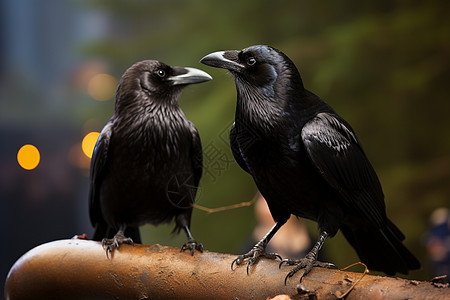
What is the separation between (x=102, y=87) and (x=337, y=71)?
1.13 m

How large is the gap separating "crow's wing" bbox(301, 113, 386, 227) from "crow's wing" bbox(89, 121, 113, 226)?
65cm

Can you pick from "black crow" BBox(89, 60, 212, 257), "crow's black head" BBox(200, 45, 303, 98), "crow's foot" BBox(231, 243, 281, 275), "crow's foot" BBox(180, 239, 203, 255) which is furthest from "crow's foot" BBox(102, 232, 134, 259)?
"crow's black head" BBox(200, 45, 303, 98)

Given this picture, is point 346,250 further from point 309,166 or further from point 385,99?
point 309,166

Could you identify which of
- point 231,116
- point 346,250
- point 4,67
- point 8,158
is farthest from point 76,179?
point 346,250

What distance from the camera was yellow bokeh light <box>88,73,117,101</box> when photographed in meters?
2.30

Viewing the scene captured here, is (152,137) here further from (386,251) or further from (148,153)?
(386,251)

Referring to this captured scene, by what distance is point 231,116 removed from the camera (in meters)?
1.56

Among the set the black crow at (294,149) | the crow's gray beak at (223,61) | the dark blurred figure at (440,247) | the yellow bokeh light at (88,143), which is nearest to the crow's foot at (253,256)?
the black crow at (294,149)

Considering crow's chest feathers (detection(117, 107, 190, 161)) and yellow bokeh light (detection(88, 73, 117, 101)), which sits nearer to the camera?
crow's chest feathers (detection(117, 107, 190, 161))

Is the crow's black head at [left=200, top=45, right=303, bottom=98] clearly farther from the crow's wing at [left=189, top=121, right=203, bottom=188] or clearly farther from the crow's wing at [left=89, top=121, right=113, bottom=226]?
the crow's wing at [left=89, top=121, right=113, bottom=226]

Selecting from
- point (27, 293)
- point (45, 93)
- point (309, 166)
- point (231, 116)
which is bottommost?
point (27, 293)

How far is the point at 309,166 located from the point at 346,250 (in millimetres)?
1264

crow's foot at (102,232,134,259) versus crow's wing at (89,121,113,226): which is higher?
crow's wing at (89,121,113,226)

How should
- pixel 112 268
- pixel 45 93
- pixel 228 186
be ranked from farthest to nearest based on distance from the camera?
pixel 45 93 → pixel 228 186 → pixel 112 268
